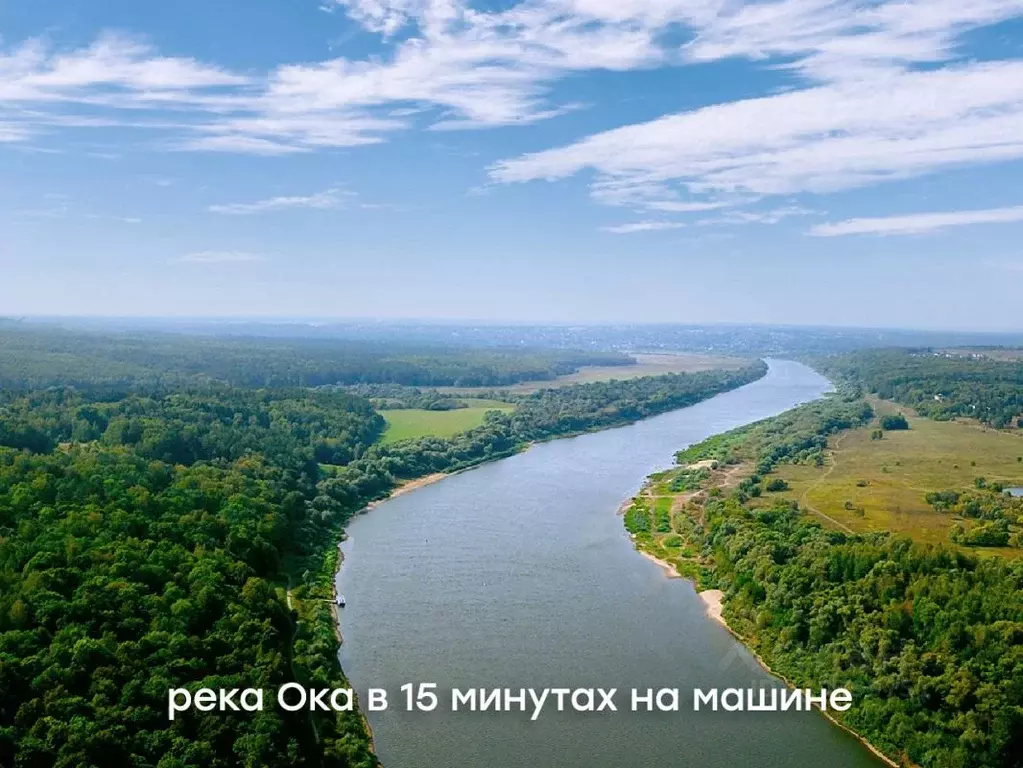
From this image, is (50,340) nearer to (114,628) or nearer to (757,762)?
(114,628)

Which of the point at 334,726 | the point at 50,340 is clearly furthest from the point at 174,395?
the point at 50,340

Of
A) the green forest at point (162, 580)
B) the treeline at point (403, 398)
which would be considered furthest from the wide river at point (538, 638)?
the treeline at point (403, 398)

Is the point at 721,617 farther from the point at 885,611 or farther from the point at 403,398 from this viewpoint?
the point at 403,398

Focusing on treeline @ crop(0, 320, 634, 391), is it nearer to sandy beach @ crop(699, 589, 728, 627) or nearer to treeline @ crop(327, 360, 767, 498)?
treeline @ crop(327, 360, 767, 498)

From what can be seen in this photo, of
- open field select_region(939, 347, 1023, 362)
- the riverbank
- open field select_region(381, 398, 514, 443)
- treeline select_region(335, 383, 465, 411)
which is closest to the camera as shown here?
the riverbank

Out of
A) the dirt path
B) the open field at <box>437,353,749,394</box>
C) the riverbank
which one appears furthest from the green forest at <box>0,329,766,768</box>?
the open field at <box>437,353,749,394</box>

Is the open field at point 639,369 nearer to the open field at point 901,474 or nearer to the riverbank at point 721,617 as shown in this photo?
the open field at point 901,474

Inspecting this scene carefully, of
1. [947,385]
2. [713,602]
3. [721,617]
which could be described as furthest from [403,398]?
[721,617]

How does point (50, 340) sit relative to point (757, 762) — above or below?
above
